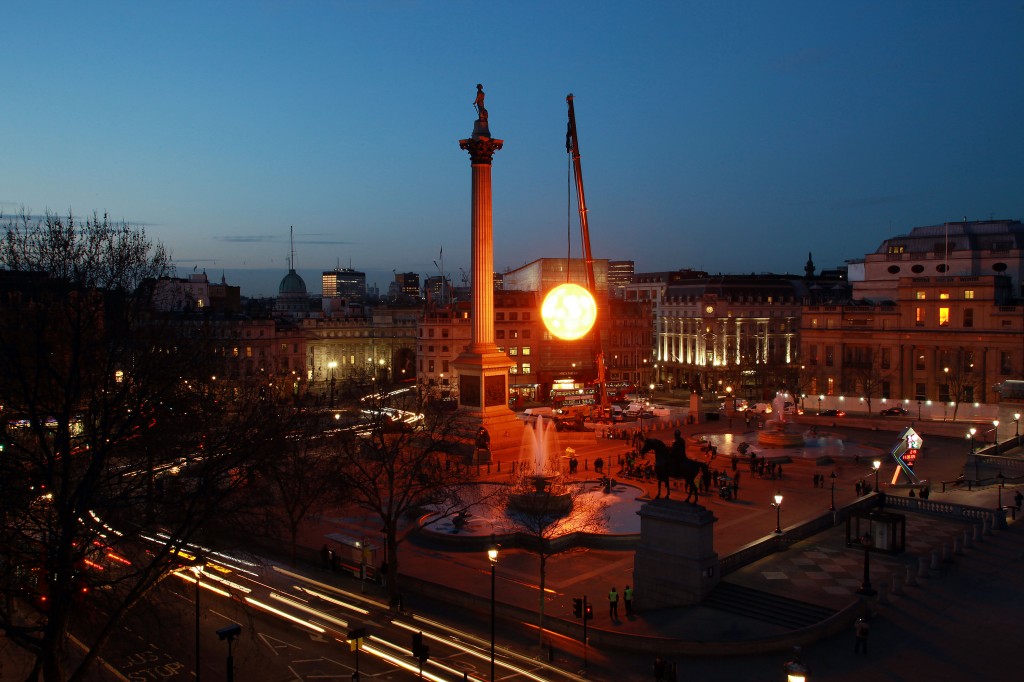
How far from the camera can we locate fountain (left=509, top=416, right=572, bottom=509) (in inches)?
1219

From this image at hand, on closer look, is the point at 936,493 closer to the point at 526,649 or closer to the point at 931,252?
the point at 526,649

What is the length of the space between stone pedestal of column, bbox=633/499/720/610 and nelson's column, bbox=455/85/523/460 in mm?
29994

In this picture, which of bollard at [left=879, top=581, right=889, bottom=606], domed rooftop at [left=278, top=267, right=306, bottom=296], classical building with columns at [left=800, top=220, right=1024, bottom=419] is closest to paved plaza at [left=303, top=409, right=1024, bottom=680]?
bollard at [left=879, top=581, right=889, bottom=606]

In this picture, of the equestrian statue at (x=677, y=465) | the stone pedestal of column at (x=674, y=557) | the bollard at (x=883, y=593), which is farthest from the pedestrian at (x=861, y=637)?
the equestrian statue at (x=677, y=465)

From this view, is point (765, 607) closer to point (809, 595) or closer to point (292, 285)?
point (809, 595)

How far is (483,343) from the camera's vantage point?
5747cm

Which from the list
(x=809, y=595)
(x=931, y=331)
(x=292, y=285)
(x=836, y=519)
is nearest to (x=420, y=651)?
(x=809, y=595)

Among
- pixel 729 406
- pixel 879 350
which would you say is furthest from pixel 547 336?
pixel 879 350

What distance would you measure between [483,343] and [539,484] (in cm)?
2407

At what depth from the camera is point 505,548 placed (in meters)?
31.2

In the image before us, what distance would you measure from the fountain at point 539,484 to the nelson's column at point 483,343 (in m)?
2.46

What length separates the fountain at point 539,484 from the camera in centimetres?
3097

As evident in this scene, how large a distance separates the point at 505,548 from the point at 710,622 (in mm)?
10724

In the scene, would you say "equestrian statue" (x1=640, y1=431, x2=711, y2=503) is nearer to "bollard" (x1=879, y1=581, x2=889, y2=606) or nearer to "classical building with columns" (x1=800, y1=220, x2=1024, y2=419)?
"bollard" (x1=879, y1=581, x2=889, y2=606)
